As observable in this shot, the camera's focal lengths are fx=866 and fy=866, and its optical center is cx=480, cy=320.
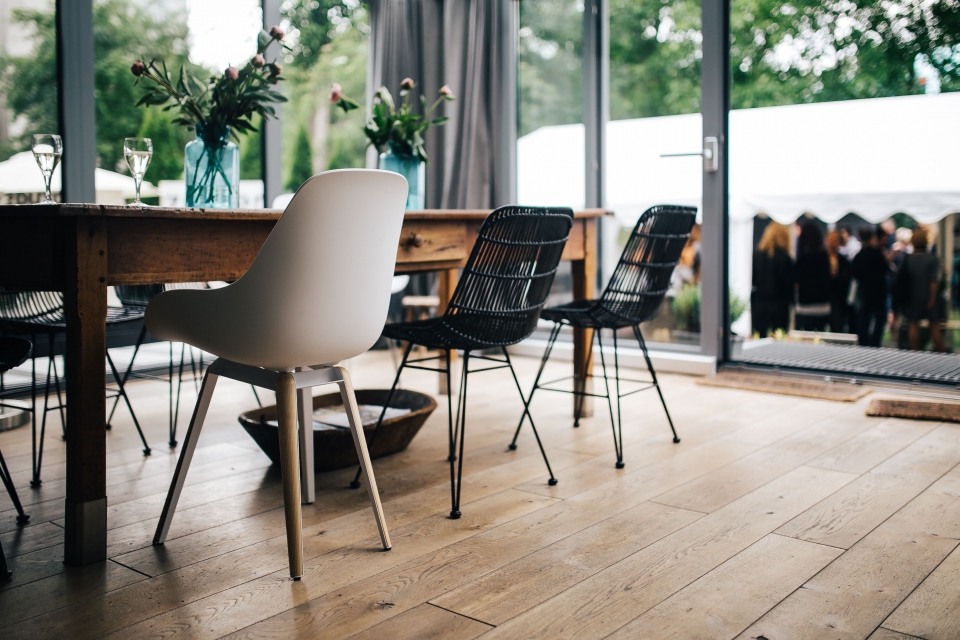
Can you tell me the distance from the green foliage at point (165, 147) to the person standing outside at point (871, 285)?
3475mm

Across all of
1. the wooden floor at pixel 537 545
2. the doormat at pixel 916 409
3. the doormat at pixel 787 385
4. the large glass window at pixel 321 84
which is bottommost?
the wooden floor at pixel 537 545

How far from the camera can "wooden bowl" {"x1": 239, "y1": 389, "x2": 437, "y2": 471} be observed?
2574 mm

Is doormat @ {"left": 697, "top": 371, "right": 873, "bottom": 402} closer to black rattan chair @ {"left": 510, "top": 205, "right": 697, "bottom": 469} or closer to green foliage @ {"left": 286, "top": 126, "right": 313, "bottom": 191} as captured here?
black rattan chair @ {"left": 510, "top": 205, "right": 697, "bottom": 469}

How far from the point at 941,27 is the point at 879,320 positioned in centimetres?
132

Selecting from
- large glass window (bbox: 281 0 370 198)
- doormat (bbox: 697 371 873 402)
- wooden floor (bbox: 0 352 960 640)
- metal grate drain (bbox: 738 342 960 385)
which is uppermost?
large glass window (bbox: 281 0 370 198)

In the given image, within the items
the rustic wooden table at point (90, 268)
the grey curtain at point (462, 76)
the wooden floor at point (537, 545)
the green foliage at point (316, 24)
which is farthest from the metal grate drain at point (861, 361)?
the green foliage at point (316, 24)

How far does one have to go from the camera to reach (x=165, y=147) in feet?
15.2

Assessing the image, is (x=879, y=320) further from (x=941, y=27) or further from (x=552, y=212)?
(x=552, y=212)

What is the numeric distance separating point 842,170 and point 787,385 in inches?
41.5

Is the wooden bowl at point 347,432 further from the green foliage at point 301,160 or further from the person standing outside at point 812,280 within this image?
the green foliage at point 301,160

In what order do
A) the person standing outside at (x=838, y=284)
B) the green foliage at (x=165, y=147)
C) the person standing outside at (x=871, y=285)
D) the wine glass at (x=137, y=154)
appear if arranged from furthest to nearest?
1. the green foliage at (x=165, y=147)
2. the person standing outside at (x=838, y=284)
3. the person standing outside at (x=871, y=285)
4. the wine glass at (x=137, y=154)

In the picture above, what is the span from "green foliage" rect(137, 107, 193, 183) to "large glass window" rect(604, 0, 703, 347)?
92.7 inches

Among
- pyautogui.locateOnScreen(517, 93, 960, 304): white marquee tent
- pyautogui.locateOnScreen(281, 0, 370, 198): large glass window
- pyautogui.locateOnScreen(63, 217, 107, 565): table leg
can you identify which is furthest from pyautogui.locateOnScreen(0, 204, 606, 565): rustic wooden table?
pyautogui.locateOnScreen(281, 0, 370, 198): large glass window

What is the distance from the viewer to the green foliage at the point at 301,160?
8.12m
